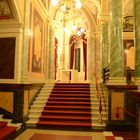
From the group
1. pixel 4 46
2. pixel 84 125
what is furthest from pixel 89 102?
pixel 4 46

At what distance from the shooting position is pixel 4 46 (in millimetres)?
8719

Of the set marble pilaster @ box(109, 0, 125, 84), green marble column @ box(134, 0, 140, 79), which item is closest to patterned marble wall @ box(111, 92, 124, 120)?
marble pilaster @ box(109, 0, 125, 84)

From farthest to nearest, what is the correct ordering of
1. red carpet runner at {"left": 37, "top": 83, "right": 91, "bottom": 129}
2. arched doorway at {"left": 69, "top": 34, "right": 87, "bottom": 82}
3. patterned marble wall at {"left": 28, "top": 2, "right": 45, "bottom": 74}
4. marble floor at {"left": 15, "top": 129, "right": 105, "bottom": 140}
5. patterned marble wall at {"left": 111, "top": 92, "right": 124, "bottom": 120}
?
1. arched doorway at {"left": 69, "top": 34, "right": 87, "bottom": 82}
2. patterned marble wall at {"left": 28, "top": 2, "right": 45, "bottom": 74}
3. red carpet runner at {"left": 37, "top": 83, "right": 91, "bottom": 129}
4. patterned marble wall at {"left": 111, "top": 92, "right": 124, "bottom": 120}
5. marble floor at {"left": 15, "top": 129, "right": 105, "bottom": 140}

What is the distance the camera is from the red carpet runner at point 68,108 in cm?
837

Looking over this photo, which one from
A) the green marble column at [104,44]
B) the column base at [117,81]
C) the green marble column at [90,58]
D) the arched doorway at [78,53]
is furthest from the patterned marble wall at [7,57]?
the arched doorway at [78,53]

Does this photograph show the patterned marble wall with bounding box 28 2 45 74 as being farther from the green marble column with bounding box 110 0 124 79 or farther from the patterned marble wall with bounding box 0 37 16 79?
the green marble column with bounding box 110 0 124 79

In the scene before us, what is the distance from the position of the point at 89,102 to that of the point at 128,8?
8541 millimetres

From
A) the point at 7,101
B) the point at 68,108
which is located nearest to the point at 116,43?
the point at 68,108

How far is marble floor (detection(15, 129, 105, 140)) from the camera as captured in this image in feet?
22.6

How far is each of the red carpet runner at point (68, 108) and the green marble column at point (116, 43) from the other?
1.92 metres

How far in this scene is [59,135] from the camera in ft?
23.5

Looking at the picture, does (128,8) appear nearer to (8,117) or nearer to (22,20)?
(22,20)

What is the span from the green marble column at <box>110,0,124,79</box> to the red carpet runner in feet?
6.28

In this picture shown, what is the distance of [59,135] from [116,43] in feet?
12.2
